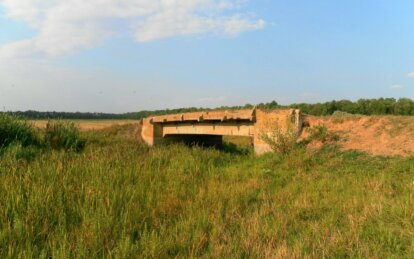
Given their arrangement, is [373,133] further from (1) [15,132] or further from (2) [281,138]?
(1) [15,132]

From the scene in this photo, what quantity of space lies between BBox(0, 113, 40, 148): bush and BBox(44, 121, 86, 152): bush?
0.43m

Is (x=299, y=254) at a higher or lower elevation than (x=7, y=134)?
lower

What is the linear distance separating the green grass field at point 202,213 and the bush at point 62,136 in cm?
490

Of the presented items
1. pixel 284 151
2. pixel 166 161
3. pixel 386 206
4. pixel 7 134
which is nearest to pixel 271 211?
pixel 386 206

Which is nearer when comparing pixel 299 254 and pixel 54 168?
pixel 299 254

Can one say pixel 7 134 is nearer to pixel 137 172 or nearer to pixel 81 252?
pixel 137 172

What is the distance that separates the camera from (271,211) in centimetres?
578

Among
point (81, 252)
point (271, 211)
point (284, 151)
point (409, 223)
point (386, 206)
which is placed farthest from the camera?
point (284, 151)

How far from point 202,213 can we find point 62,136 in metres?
9.44

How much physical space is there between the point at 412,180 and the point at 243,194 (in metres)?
3.39

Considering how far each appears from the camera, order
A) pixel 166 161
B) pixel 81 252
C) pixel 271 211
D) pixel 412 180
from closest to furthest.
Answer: pixel 81 252, pixel 271 211, pixel 412 180, pixel 166 161

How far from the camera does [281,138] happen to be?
1172 cm

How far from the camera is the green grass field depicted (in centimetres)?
412

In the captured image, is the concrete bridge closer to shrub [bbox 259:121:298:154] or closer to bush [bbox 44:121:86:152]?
shrub [bbox 259:121:298:154]
